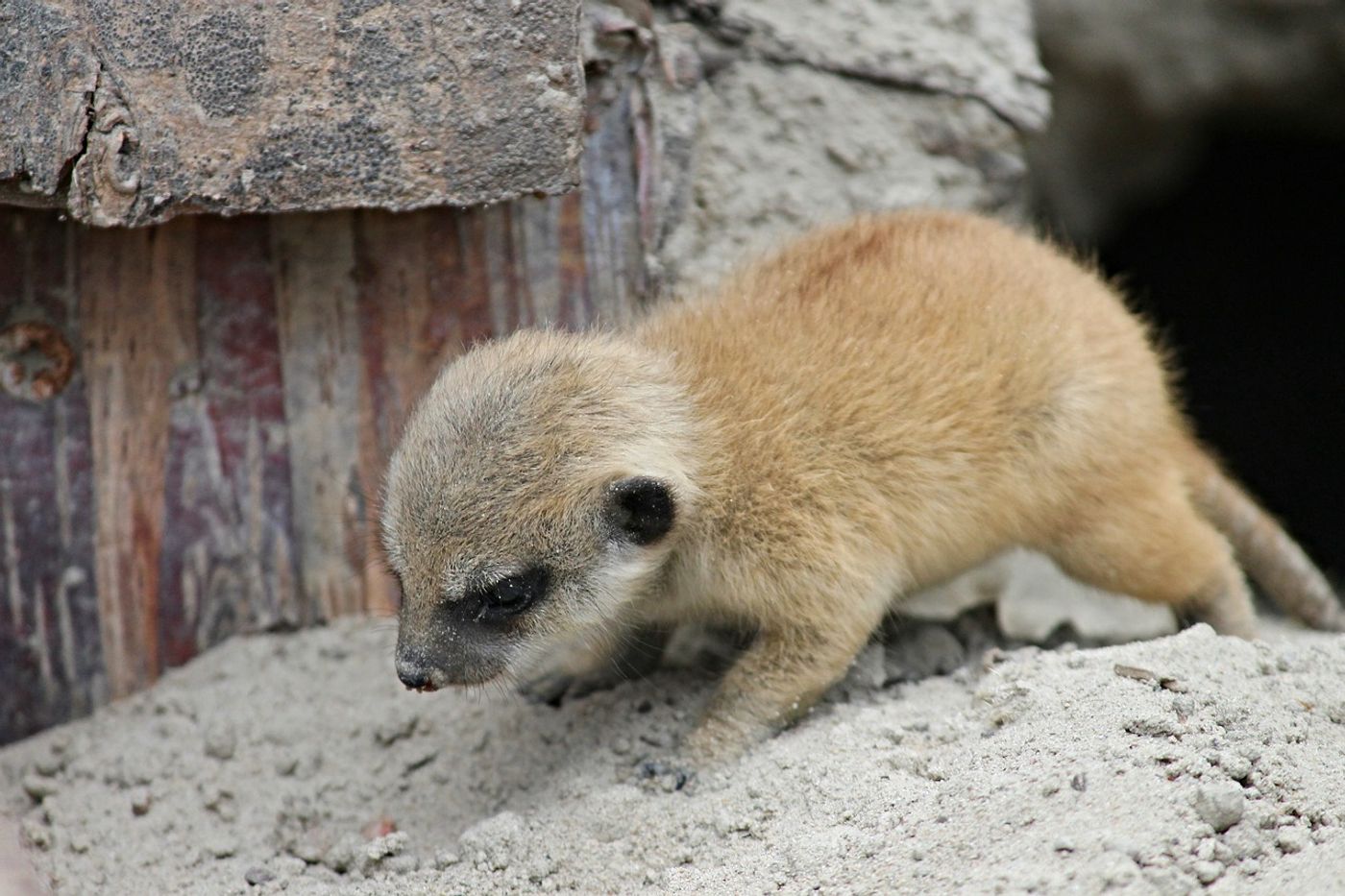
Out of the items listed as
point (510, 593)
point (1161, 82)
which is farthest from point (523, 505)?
point (1161, 82)

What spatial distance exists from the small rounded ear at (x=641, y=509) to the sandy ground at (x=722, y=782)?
693 millimetres

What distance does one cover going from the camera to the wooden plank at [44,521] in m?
3.90

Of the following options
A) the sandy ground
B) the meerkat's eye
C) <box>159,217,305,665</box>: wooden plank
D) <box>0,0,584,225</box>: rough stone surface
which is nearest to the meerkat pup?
the meerkat's eye

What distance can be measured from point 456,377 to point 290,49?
38.4 inches

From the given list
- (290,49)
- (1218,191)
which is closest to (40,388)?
(290,49)

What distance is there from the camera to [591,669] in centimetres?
436

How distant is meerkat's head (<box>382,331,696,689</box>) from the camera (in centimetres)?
344

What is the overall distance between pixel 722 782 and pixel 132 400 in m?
2.20

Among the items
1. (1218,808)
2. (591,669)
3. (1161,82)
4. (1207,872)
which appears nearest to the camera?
(1207,872)

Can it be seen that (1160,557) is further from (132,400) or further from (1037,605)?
(132,400)

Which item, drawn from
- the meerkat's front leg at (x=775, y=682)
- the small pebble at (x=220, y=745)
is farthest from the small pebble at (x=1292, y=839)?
the small pebble at (x=220, y=745)

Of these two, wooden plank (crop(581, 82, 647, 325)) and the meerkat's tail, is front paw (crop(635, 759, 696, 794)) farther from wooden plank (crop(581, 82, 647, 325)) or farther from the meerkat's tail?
the meerkat's tail

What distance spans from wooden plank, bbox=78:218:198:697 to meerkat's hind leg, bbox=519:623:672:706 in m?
1.29

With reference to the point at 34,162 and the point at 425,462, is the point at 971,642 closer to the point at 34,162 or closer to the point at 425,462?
the point at 425,462
